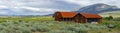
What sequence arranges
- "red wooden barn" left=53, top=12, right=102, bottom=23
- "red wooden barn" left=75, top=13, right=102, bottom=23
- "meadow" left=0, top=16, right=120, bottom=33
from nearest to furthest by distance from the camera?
"meadow" left=0, top=16, right=120, bottom=33, "red wooden barn" left=75, top=13, right=102, bottom=23, "red wooden barn" left=53, top=12, right=102, bottom=23

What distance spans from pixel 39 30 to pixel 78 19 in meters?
43.1

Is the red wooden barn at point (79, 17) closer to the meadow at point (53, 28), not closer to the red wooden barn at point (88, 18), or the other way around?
the red wooden barn at point (88, 18)

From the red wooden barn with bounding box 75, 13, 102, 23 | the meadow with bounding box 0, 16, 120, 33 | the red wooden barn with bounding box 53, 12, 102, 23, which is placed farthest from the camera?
the red wooden barn with bounding box 53, 12, 102, 23

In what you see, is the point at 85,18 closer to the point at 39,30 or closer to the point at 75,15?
the point at 75,15

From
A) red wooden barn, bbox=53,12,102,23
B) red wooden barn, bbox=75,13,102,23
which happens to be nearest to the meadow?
red wooden barn, bbox=75,13,102,23

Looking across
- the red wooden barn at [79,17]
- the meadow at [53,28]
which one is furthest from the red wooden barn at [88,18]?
the meadow at [53,28]

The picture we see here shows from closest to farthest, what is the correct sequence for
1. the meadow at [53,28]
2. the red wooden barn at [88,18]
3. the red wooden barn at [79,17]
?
the meadow at [53,28] → the red wooden barn at [88,18] → the red wooden barn at [79,17]

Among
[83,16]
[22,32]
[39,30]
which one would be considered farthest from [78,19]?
[22,32]

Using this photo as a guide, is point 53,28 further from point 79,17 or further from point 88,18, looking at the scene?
point 79,17

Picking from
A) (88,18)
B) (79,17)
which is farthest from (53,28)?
(79,17)

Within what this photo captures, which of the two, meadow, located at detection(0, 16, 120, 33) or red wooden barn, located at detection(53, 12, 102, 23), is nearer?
meadow, located at detection(0, 16, 120, 33)

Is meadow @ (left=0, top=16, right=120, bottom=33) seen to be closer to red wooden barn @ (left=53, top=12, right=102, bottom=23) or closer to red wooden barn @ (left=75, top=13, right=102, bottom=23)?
red wooden barn @ (left=75, top=13, right=102, bottom=23)

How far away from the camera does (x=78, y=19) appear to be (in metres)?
73.4

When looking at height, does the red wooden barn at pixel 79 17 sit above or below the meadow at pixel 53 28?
below
